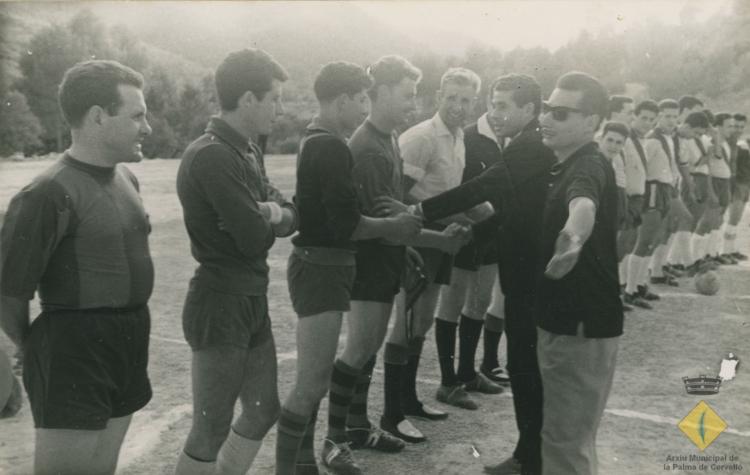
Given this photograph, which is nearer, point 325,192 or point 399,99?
point 325,192

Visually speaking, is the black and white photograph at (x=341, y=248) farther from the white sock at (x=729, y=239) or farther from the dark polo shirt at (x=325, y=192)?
the white sock at (x=729, y=239)

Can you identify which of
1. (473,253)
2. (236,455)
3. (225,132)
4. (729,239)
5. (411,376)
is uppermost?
(225,132)

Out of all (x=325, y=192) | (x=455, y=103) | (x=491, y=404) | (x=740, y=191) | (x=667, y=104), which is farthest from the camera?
(x=740, y=191)

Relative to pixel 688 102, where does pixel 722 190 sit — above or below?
below

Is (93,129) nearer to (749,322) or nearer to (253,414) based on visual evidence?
(253,414)

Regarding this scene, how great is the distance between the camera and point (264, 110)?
248 cm

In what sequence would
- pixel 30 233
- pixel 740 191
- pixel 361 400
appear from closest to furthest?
pixel 30 233, pixel 361 400, pixel 740 191

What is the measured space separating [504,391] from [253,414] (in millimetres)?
2333

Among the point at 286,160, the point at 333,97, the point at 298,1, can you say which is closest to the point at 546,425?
the point at 333,97

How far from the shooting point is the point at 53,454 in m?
2.02

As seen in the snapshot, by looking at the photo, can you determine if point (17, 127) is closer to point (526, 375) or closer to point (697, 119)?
point (526, 375)

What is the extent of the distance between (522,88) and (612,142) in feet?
9.25

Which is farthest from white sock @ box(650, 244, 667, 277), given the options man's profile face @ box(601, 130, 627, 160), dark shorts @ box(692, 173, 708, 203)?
man's profile face @ box(601, 130, 627, 160)

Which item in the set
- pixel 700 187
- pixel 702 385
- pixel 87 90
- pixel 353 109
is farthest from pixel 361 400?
pixel 700 187
